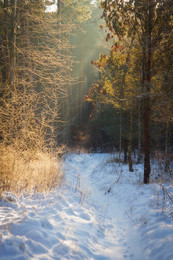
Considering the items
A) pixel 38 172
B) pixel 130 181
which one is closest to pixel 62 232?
pixel 38 172

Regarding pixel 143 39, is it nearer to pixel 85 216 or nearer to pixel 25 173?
pixel 85 216

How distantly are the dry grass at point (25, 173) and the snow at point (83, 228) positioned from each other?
386mm

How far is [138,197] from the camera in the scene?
4.70m

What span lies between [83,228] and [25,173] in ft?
7.99

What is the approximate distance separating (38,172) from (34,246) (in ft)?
9.69

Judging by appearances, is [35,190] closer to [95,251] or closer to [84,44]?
[95,251]

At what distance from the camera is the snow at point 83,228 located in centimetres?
221

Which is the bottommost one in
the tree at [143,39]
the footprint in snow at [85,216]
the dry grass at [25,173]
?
the footprint in snow at [85,216]

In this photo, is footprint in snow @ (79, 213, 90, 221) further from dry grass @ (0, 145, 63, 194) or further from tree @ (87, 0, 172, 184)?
tree @ (87, 0, 172, 184)

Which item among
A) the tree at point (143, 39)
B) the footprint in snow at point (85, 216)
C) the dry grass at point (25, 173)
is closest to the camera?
the footprint in snow at point (85, 216)

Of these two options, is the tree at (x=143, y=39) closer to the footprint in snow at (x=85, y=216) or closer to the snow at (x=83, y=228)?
the snow at (x=83, y=228)

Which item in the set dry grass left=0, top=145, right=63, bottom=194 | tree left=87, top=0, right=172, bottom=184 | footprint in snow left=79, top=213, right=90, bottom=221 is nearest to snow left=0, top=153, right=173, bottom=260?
footprint in snow left=79, top=213, right=90, bottom=221

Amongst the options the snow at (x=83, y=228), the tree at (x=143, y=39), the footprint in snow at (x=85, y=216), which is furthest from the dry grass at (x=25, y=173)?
→ the tree at (x=143, y=39)

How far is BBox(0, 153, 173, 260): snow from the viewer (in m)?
2.21
